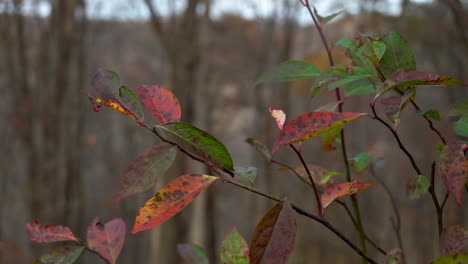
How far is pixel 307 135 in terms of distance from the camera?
0.39 meters

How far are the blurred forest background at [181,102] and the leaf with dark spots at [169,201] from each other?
0.68 ft

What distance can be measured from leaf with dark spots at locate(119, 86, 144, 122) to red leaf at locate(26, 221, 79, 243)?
17 cm

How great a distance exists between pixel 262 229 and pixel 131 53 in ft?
49.1

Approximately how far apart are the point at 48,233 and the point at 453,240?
1.46ft

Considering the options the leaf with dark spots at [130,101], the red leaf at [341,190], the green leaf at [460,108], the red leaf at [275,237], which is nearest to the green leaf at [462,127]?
the green leaf at [460,108]

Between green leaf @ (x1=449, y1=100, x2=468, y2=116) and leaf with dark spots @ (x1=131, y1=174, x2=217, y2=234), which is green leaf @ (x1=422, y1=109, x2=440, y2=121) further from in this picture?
leaf with dark spots @ (x1=131, y1=174, x2=217, y2=234)

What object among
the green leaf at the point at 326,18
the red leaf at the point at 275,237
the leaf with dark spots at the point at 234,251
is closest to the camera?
the red leaf at the point at 275,237

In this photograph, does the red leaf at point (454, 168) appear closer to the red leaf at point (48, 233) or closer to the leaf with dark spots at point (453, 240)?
the leaf with dark spots at point (453, 240)

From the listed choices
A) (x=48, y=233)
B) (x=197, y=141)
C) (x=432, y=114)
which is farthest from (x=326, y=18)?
(x=48, y=233)

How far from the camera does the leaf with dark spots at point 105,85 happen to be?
1.29 feet

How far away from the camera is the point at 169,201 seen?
1.34 feet

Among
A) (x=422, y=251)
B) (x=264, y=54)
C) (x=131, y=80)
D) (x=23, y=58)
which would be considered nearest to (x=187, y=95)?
(x=23, y=58)

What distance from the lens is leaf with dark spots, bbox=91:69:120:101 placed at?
395 millimetres

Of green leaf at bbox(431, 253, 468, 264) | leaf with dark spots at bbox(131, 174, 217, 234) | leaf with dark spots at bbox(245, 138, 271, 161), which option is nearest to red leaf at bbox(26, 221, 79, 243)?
leaf with dark spots at bbox(131, 174, 217, 234)
